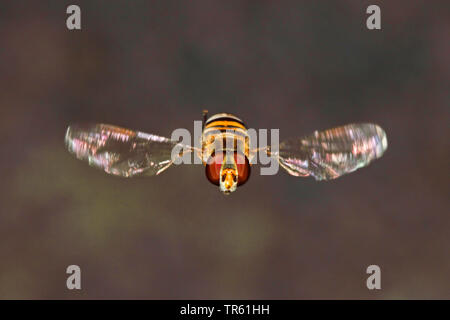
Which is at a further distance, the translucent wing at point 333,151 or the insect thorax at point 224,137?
the insect thorax at point 224,137

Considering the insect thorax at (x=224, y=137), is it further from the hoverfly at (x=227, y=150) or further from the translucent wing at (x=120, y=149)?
the translucent wing at (x=120, y=149)

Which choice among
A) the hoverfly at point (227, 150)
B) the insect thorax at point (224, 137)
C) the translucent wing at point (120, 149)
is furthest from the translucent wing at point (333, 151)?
the translucent wing at point (120, 149)

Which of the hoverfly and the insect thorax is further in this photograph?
the insect thorax

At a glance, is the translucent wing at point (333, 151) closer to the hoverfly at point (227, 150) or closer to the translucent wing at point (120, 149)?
the hoverfly at point (227, 150)

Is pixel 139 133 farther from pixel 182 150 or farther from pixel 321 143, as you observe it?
pixel 321 143

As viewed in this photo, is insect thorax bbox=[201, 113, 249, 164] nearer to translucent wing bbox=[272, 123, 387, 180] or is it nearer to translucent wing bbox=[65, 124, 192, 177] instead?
translucent wing bbox=[65, 124, 192, 177]

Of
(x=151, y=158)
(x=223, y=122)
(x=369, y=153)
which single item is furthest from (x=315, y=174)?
(x=151, y=158)

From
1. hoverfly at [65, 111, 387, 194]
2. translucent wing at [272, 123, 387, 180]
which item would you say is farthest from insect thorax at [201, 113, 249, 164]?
translucent wing at [272, 123, 387, 180]
